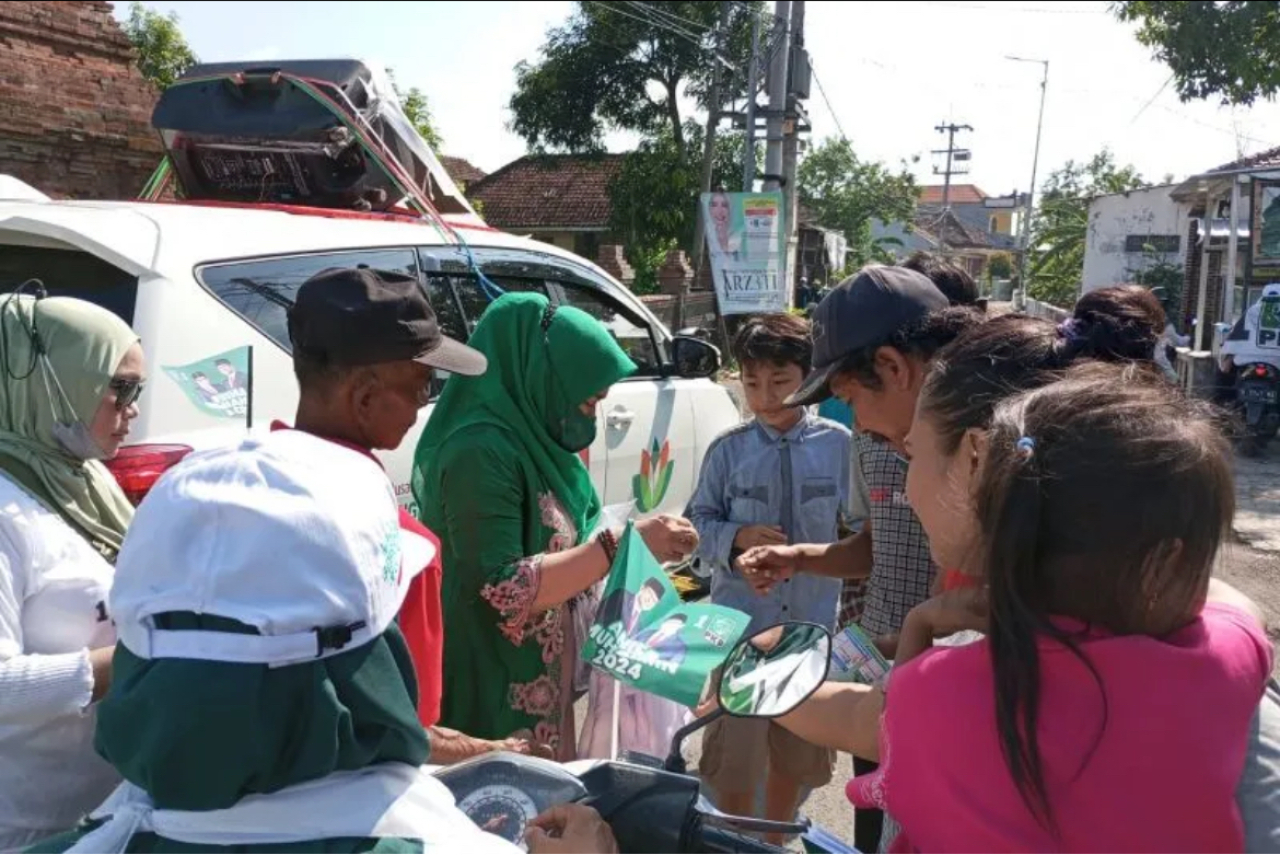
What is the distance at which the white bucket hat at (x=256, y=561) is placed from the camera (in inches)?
44.9

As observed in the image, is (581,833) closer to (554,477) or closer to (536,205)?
(554,477)

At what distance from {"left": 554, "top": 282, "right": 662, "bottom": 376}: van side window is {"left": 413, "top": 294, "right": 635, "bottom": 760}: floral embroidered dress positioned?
2.15 m

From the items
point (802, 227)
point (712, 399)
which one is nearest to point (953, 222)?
point (802, 227)

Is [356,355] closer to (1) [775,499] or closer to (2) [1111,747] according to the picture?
(2) [1111,747]

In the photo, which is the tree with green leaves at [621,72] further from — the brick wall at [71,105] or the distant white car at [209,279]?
the distant white car at [209,279]

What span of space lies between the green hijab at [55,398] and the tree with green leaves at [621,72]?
73.3ft

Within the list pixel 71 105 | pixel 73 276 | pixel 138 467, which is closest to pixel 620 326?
pixel 73 276

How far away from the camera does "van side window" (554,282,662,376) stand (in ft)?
15.7

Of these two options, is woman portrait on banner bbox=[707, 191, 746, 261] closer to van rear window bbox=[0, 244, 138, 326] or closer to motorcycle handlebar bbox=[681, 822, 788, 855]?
van rear window bbox=[0, 244, 138, 326]

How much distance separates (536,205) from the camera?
32344 mm

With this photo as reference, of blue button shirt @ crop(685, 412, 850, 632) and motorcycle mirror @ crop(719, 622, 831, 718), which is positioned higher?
motorcycle mirror @ crop(719, 622, 831, 718)

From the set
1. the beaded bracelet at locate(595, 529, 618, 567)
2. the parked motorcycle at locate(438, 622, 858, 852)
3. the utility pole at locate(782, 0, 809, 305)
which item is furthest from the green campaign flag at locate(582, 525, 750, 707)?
the utility pole at locate(782, 0, 809, 305)

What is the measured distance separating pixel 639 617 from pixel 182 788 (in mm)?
920

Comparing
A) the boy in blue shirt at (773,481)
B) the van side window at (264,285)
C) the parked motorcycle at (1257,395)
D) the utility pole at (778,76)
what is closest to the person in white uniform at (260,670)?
the van side window at (264,285)
